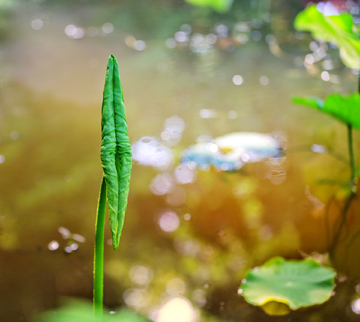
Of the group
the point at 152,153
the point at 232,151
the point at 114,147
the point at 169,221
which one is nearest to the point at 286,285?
the point at 169,221

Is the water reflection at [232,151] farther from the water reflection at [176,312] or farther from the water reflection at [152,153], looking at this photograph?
the water reflection at [176,312]

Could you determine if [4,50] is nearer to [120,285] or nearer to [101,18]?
[101,18]

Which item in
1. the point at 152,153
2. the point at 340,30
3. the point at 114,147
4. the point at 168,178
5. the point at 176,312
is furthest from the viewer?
the point at 152,153

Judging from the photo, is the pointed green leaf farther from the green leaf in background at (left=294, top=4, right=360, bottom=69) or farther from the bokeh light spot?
the green leaf in background at (left=294, top=4, right=360, bottom=69)

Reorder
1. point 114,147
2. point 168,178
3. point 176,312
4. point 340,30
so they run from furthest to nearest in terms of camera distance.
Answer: point 168,178 < point 340,30 < point 176,312 < point 114,147

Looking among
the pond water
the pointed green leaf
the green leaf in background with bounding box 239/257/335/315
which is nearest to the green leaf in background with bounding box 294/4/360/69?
the pond water

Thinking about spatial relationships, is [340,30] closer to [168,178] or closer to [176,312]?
[168,178]
